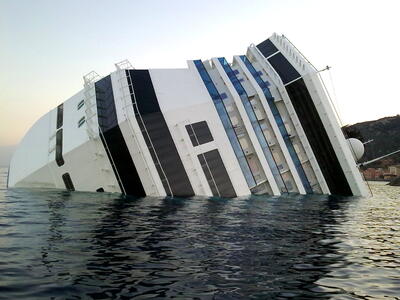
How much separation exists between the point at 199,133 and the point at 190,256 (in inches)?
703

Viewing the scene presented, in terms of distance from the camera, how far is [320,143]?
1140 inches

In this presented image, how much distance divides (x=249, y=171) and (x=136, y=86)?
1077cm

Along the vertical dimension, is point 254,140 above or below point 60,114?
below

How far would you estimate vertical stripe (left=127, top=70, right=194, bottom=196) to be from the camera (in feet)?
80.6

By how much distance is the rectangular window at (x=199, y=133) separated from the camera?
26.2m

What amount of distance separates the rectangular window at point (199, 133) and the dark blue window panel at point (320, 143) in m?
8.02

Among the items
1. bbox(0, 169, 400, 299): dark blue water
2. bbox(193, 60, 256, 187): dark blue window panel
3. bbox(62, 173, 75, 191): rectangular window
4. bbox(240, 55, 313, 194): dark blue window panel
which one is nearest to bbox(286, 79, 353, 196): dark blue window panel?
bbox(240, 55, 313, 194): dark blue window panel

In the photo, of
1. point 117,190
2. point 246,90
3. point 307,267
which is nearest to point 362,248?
point 307,267

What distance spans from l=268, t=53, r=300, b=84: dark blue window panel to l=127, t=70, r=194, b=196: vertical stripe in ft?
37.2

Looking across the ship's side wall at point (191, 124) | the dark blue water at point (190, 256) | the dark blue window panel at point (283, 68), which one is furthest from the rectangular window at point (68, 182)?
the dark blue window panel at point (283, 68)

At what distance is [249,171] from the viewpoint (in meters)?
27.0

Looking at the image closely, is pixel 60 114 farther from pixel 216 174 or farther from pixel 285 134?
pixel 285 134

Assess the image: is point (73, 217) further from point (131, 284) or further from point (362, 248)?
point (362, 248)

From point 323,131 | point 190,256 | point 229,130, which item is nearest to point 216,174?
point 229,130
